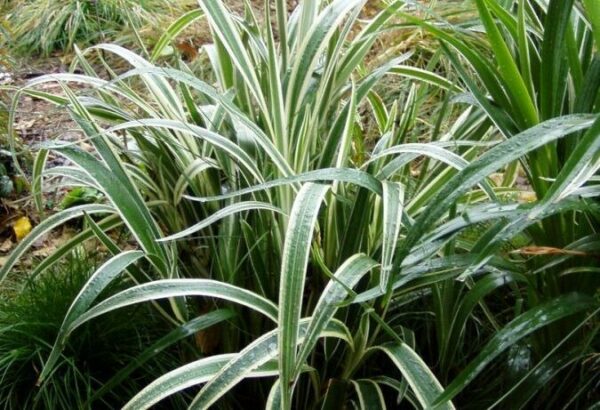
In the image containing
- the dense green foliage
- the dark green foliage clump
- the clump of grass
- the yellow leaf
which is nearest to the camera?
the dense green foliage

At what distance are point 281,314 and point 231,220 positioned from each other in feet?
1.78

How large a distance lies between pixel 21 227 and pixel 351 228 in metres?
1.60

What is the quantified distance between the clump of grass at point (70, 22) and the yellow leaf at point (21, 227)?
152 cm

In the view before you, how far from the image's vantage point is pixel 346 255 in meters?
1.80

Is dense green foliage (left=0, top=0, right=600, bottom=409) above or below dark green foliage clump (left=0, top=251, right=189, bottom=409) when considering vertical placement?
above

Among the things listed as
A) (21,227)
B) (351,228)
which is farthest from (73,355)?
(21,227)

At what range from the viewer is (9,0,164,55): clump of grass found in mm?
4297

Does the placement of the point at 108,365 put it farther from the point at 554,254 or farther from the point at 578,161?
the point at 578,161

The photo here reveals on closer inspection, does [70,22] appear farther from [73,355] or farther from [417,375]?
[417,375]

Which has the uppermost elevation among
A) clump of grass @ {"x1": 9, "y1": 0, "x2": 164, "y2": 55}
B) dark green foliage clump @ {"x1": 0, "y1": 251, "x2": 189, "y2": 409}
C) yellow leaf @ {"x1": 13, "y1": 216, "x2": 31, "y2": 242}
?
clump of grass @ {"x1": 9, "y1": 0, "x2": 164, "y2": 55}

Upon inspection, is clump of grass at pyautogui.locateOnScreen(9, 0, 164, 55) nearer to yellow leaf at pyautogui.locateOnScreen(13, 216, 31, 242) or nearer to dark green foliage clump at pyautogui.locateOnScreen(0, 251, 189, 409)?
yellow leaf at pyautogui.locateOnScreen(13, 216, 31, 242)

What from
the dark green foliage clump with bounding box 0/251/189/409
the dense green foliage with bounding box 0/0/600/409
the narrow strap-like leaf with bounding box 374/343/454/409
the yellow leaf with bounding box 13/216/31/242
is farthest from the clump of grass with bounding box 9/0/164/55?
the narrow strap-like leaf with bounding box 374/343/454/409

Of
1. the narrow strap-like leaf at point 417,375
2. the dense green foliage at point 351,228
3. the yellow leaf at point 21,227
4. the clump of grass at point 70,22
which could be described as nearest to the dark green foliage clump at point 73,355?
the dense green foliage at point 351,228

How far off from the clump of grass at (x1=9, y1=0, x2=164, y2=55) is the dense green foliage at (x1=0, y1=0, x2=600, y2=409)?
231 cm
